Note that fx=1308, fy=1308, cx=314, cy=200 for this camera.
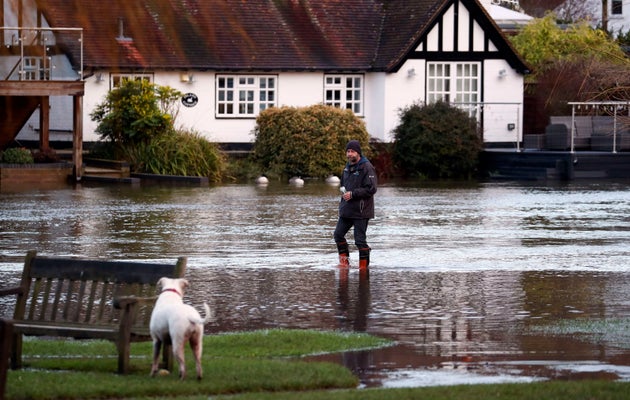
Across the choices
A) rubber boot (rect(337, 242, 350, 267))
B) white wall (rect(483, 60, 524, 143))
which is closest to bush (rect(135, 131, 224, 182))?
white wall (rect(483, 60, 524, 143))

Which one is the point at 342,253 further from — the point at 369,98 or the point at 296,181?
the point at 369,98

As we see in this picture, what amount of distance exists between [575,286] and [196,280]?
15.5ft

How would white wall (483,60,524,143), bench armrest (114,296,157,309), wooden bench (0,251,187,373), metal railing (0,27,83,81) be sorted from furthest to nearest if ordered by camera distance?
white wall (483,60,524,143) → metal railing (0,27,83,81) → wooden bench (0,251,187,373) → bench armrest (114,296,157,309)

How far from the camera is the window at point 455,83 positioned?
4506 cm

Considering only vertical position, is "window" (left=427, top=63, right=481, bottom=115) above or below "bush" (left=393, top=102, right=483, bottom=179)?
above

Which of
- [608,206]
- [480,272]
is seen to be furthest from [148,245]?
[608,206]

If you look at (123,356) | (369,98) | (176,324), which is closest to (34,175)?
(369,98)

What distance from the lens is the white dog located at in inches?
376

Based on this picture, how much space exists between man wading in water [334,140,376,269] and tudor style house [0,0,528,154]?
24.5m

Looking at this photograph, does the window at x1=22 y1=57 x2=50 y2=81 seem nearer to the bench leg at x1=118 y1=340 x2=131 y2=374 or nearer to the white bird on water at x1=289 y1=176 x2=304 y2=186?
the white bird on water at x1=289 y1=176 x2=304 y2=186

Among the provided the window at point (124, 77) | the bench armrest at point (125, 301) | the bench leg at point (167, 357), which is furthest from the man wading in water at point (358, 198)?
the window at point (124, 77)

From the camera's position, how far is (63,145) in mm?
41812

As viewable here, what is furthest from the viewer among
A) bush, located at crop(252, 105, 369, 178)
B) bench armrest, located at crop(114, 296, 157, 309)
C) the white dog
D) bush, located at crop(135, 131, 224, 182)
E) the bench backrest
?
bush, located at crop(252, 105, 369, 178)

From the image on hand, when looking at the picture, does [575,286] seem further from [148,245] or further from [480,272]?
[148,245]
